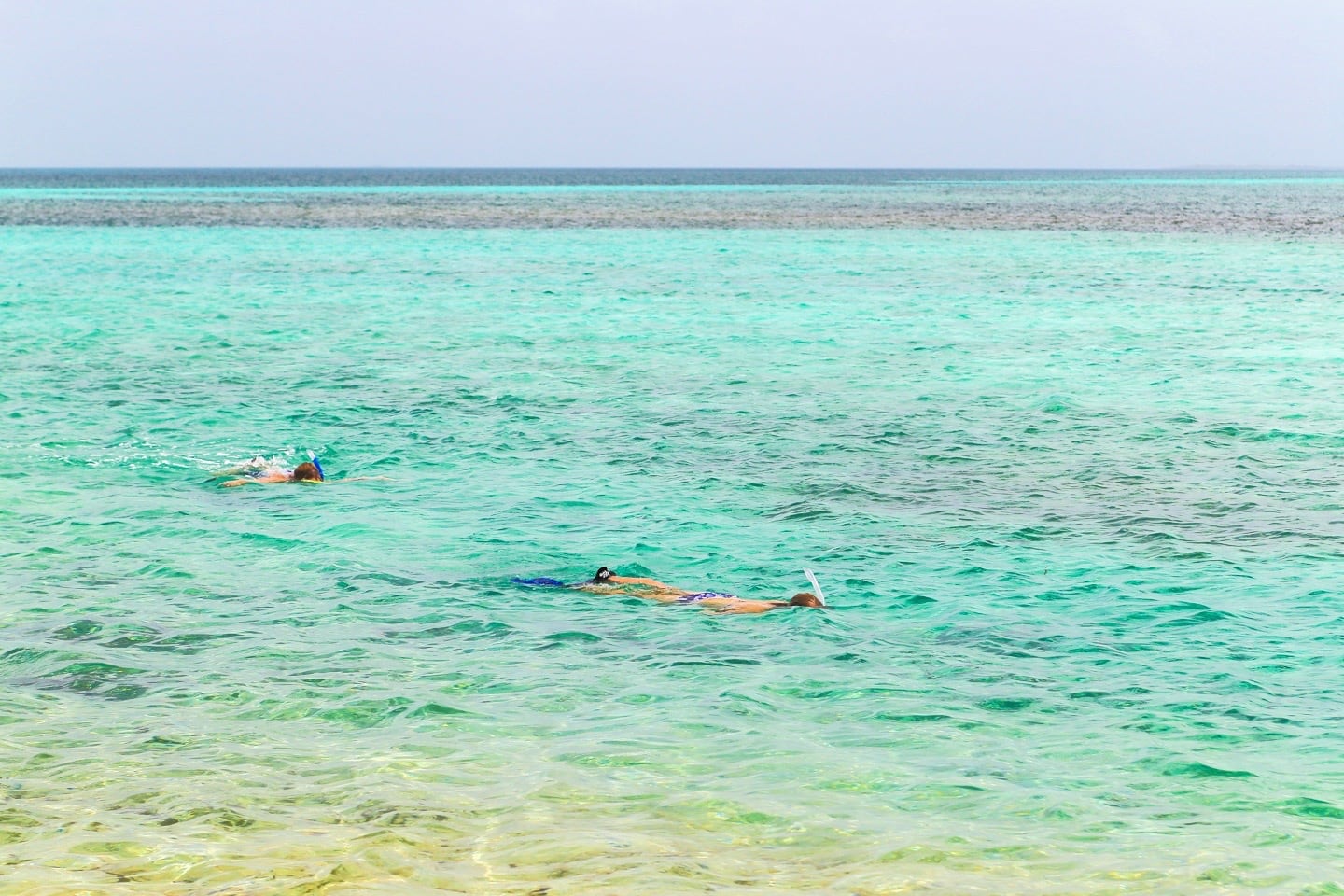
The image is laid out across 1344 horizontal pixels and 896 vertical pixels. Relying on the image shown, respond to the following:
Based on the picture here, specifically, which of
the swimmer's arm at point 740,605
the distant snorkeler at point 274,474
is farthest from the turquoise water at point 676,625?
the distant snorkeler at point 274,474

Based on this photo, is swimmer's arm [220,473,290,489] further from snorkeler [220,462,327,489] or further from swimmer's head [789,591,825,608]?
swimmer's head [789,591,825,608]

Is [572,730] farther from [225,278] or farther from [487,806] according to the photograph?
[225,278]

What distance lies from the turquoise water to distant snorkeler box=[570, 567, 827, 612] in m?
0.23

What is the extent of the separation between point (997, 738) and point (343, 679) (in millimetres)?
5315

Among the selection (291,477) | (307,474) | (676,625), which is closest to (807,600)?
(676,625)

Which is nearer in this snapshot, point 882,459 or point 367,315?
point 882,459

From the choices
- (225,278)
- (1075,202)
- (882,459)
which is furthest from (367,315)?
(1075,202)

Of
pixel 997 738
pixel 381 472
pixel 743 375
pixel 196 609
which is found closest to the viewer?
pixel 997 738

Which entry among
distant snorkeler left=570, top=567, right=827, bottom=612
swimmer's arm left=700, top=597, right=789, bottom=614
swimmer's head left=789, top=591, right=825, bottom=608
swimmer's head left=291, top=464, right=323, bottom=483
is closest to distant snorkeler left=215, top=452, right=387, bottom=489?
swimmer's head left=291, top=464, right=323, bottom=483

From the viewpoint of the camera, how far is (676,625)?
1205 cm

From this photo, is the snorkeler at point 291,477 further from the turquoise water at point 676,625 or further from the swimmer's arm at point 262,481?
the turquoise water at point 676,625

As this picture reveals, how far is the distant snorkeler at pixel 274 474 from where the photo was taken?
17.5 meters

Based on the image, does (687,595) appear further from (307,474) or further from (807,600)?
(307,474)

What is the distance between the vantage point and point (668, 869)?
7465mm
